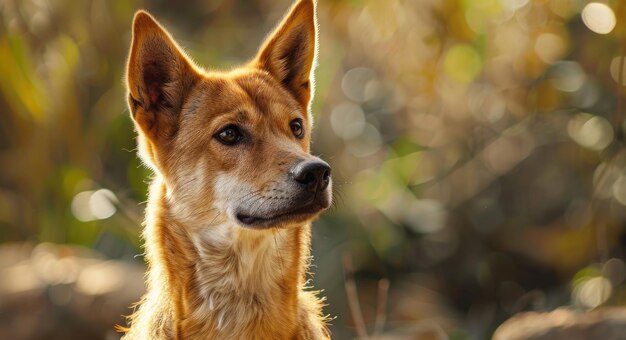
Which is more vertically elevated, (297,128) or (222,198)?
(297,128)

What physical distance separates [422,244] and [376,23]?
93.5 inches

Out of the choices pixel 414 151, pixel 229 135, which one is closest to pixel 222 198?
pixel 229 135

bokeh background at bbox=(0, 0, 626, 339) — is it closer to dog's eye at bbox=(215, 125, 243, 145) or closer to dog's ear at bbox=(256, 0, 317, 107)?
dog's ear at bbox=(256, 0, 317, 107)

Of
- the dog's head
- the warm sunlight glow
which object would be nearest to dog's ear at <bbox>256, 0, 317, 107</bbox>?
the dog's head

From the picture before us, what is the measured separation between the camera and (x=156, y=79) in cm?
463

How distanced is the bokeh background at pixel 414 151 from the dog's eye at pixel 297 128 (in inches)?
171

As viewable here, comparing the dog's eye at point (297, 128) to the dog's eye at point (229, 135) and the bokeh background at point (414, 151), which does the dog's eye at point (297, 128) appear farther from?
the bokeh background at point (414, 151)

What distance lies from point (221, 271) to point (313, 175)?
642 mm

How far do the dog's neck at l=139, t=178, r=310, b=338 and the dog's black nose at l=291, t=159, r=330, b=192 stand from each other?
0.31 metres

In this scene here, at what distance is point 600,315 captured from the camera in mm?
5391

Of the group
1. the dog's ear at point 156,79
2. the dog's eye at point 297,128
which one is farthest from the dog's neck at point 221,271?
the dog's eye at point 297,128

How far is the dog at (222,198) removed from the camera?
4.19 metres

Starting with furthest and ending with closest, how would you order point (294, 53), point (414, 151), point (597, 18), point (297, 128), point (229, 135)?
point (414, 151), point (597, 18), point (294, 53), point (297, 128), point (229, 135)

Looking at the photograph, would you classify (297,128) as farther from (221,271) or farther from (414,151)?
(414,151)
